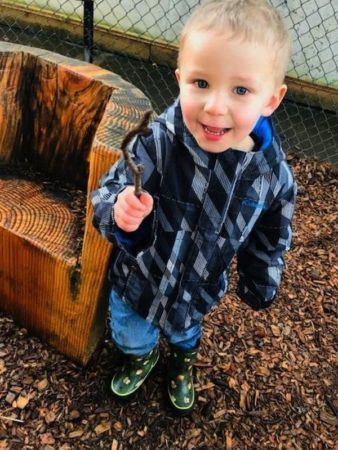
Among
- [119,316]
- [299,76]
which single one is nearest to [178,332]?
[119,316]

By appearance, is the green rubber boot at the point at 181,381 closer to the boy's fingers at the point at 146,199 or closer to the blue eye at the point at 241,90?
the boy's fingers at the point at 146,199

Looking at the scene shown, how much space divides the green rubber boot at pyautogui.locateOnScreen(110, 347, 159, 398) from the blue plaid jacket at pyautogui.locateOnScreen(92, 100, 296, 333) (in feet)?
1.08

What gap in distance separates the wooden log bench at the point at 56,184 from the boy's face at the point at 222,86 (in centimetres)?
35

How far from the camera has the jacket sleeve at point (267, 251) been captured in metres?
1.41

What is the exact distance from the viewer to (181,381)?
1869mm

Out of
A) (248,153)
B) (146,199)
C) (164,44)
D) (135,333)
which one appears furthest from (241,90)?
(164,44)

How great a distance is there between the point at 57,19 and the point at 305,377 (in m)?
3.62

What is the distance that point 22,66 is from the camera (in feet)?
6.50

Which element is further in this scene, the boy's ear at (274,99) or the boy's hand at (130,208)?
the boy's ear at (274,99)

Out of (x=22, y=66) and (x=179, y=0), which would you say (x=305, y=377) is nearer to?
(x=22, y=66)

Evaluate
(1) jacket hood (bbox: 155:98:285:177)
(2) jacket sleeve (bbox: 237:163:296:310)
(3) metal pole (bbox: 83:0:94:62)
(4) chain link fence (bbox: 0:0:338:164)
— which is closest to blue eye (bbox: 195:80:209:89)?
(1) jacket hood (bbox: 155:98:285:177)

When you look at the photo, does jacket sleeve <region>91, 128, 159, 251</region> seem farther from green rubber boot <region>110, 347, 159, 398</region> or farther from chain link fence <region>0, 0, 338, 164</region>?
chain link fence <region>0, 0, 338, 164</region>

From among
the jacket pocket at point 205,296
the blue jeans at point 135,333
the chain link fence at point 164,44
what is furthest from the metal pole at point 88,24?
the jacket pocket at point 205,296

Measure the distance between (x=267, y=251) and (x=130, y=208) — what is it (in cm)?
54
